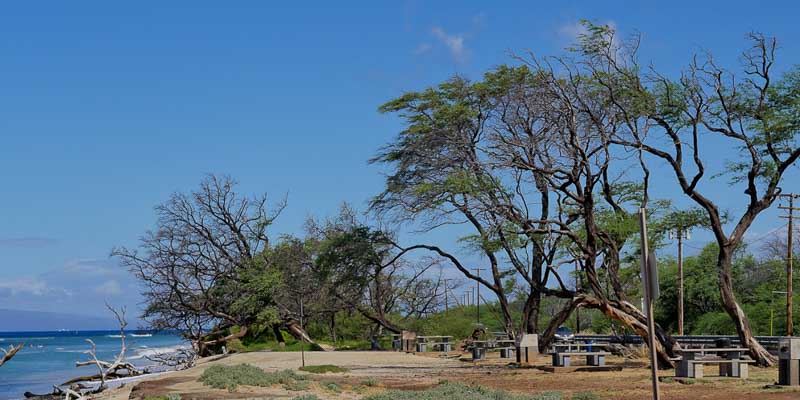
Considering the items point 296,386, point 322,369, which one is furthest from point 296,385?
point 322,369

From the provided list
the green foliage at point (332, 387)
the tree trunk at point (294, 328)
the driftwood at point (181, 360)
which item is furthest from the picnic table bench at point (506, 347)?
the driftwood at point (181, 360)

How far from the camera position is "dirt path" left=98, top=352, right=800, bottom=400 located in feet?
55.5

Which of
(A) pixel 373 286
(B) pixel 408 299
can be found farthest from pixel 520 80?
(B) pixel 408 299

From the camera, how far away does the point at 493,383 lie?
20.8m

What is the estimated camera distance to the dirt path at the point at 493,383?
1690 centimetres

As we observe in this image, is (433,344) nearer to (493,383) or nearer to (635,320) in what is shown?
(635,320)

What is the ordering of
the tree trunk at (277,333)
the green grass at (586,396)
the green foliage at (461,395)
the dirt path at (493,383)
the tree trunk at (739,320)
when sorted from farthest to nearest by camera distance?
the tree trunk at (277,333) → the tree trunk at (739,320) → the dirt path at (493,383) → the green grass at (586,396) → the green foliage at (461,395)

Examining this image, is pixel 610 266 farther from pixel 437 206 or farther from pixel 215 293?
pixel 215 293

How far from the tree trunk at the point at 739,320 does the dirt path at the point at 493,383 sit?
868 mm

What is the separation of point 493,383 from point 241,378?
19.4 feet

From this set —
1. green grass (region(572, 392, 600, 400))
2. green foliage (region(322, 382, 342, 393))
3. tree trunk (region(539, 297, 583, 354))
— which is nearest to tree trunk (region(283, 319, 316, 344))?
tree trunk (region(539, 297, 583, 354))

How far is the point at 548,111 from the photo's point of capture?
27.7 m

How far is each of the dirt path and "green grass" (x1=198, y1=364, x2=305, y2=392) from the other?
0.90 feet

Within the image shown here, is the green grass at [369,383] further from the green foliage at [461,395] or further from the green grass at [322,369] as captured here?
the green grass at [322,369]
